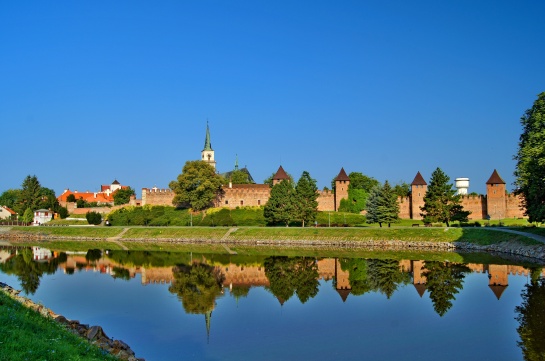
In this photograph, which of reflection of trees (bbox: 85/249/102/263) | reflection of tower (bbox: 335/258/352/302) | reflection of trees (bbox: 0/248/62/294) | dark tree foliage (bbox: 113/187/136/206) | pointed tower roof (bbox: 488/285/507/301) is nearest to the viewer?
pointed tower roof (bbox: 488/285/507/301)

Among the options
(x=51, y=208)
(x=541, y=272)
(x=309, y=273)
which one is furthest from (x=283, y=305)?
(x=51, y=208)

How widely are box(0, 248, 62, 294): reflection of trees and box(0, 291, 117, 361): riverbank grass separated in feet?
45.1

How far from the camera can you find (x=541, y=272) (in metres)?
27.1

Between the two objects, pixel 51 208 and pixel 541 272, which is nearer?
pixel 541 272

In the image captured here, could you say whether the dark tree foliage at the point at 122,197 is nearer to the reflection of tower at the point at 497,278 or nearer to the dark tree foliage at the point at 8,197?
the dark tree foliage at the point at 8,197

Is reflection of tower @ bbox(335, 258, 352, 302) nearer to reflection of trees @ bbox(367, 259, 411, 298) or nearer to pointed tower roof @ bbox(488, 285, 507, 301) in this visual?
reflection of trees @ bbox(367, 259, 411, 298)

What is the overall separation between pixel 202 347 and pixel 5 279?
18.8 meters

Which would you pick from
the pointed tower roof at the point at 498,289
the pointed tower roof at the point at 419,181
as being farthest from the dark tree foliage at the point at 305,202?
the pointed tower roof at the point at 498,289

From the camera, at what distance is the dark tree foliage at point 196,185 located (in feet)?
221

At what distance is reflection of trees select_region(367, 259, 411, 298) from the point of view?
2454 centimetres

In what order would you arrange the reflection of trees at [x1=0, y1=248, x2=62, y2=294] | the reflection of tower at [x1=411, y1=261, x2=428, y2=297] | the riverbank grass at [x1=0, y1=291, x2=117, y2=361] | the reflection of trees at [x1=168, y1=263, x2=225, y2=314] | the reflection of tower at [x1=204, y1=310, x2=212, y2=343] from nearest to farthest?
the riverbank grass at [x1=0, y1=291, x2=117, y2=361] < the reflection of tower at [x1=204, y1=310, x2=212, y2=343] < the reflection of trees at [x1=168, y1=263, x2=225, y2=314] < the reflection of tower at [x1=411, y1=261, x2=428, y2=297] < the reflection of trees at [x1=0, y1=248, x2=62, y2=294]

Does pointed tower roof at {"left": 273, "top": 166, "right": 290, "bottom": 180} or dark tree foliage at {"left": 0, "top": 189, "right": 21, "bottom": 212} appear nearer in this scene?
pointed tower roof at {"left": 273, "top": 166, "right": 290, "bottom": 180}

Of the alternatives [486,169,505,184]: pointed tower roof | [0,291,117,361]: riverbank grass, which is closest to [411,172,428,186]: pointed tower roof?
[486,169,505,184]: pointed tower roof

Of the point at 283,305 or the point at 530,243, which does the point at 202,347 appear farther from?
the point at 530,243
